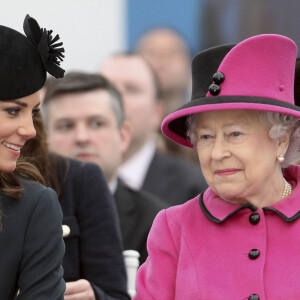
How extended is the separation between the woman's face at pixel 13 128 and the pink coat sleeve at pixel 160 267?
0.69 meters

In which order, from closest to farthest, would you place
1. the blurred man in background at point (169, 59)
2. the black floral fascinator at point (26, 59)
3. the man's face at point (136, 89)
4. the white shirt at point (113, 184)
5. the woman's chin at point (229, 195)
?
the black floral fascinator at point (26, 59), the woman's chin at point (229, 195), the white shirt at point (113, 184), the man's face at point (136, 89), the blurred man in background at point (169, 59)

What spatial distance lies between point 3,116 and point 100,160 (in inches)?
90.4

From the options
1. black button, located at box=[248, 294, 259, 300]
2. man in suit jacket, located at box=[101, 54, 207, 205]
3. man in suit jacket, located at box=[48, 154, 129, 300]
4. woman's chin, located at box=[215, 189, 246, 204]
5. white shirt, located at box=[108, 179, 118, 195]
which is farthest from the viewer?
man in suit jacket, located at box=[101, 54, 207, 205]

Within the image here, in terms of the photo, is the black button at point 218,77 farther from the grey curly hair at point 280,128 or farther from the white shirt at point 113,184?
the white shirt at point 113,184

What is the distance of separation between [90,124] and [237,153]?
2418 millimetres

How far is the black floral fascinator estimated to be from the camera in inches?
155

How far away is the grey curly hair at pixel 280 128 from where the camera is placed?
420cm

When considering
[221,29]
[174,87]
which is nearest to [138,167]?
[174,87]

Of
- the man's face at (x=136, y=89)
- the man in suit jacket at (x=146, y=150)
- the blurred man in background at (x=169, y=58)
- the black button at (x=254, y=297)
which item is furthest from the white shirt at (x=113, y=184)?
the blurred man in background at (x=169, y=58)

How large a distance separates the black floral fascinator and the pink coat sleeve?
29.5 inches

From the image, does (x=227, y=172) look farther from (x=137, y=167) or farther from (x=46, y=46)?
(x=137, y=167)

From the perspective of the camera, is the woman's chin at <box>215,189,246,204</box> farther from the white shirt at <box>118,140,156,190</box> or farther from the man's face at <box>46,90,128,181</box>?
the white shirt at <box>118,140,156,190</box>

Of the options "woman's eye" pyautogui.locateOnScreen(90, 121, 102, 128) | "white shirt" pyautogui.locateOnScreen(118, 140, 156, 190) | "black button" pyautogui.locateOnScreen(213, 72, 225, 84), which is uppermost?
"black button" pyautogui.locateOnScreen(213, 72, 225, 84)

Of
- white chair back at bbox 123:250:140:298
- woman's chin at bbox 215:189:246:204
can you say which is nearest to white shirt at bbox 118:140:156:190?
white chair back at bbox 123:250:140:298
